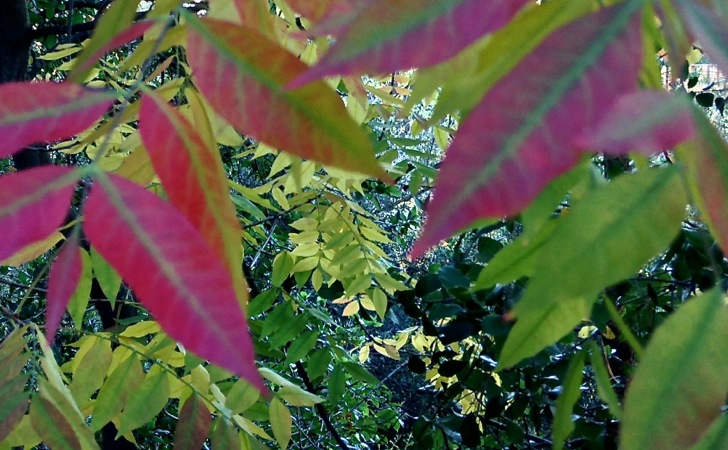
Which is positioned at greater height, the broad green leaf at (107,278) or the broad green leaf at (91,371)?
the broad green leaf at (107,278)

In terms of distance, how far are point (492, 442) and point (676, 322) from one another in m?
1.41

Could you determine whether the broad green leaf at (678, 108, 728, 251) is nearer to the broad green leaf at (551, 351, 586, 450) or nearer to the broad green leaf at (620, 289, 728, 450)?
the broad green leaf at (620, 289, 728, 450)

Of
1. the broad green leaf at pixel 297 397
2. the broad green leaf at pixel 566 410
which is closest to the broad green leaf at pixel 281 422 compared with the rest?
the broad green leaf at pixel 297 397

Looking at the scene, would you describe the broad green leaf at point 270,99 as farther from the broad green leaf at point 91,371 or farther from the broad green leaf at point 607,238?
the broad green leaf at point 91,371

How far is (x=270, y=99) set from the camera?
0.25 metres

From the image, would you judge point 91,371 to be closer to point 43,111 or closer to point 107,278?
point 107,278

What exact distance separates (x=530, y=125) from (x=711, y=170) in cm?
7

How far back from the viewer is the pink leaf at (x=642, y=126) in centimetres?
16

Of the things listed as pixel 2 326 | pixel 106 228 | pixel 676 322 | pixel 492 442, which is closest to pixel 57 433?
pixel 106 228

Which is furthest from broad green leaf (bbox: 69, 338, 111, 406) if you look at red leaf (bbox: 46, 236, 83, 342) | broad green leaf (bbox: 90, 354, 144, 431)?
red leaf (bbox: 46, 236, 83, 342)

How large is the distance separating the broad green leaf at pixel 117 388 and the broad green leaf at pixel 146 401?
0.01 meters

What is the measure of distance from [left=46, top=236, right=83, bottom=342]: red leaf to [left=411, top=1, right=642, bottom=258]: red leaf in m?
0.15

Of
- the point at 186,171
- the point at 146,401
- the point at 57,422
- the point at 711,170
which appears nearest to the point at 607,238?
the point at 711,170

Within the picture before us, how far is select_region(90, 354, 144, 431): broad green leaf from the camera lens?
2.22 ft
